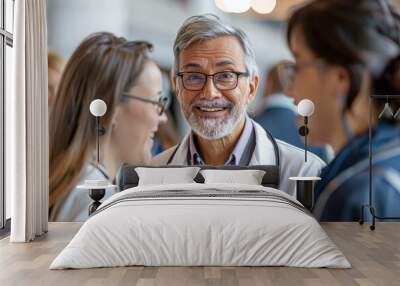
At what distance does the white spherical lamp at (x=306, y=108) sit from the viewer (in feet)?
25.6

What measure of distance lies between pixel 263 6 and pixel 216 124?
1642mm

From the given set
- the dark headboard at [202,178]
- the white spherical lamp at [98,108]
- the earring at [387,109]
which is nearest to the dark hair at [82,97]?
the white spherical lamp at [98,108]

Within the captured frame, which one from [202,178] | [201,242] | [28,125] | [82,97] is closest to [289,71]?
[202,178]

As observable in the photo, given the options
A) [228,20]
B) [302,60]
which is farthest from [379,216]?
[228,20]

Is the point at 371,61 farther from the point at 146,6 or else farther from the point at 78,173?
the point at 78,173

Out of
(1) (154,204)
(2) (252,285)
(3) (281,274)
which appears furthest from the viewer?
(1) (154,204)

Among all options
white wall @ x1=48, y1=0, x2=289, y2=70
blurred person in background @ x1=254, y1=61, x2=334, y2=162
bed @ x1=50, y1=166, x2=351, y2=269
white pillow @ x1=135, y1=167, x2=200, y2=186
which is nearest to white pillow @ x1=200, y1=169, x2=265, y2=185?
white pillow @ x1=135, y1=167, x2=200, y2=186

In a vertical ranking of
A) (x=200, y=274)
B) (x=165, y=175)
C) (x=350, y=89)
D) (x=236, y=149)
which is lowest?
(x=200, y=274)

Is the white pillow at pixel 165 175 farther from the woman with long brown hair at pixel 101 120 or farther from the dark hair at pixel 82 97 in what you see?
the dark hair at pixel 82 97

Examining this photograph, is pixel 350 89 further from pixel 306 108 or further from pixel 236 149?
pixel 236 149

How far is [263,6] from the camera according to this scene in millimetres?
8188

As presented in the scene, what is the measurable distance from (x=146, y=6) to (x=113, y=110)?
1.41 m

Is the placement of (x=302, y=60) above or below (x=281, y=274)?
above

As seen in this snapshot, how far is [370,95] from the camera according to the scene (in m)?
7.94
